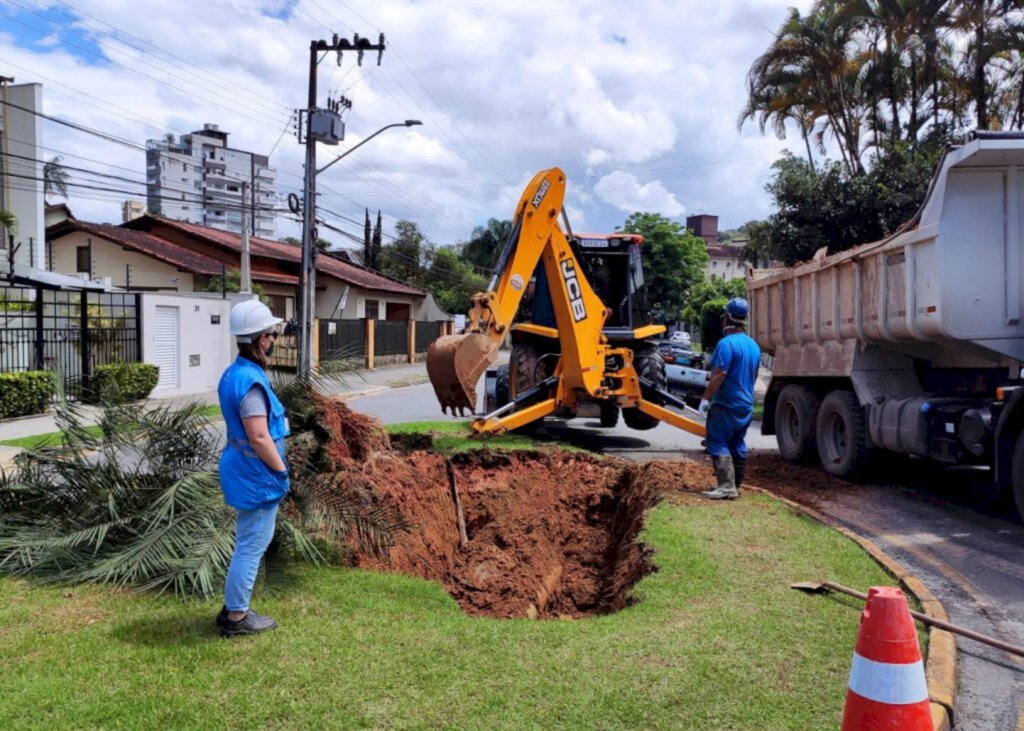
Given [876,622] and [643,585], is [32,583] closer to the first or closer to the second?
[643,585]

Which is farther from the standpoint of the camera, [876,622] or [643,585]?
[643,585]

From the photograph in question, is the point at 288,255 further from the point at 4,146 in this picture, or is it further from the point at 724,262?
the point at 724,262

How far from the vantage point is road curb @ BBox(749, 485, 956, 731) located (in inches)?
150

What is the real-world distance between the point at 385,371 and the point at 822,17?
836 inches

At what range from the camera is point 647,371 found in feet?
43.4

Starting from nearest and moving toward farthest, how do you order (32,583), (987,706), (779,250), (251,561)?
(987,706) < (251,561) < (32,583) < (779,250)

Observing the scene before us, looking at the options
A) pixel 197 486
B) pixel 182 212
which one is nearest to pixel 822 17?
pixel 197 486

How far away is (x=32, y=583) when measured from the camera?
211 inches

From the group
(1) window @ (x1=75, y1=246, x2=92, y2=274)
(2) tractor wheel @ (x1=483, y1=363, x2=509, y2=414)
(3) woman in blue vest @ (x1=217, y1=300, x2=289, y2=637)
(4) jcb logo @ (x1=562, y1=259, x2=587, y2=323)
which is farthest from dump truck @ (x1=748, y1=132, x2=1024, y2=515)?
(1) window @ (x1=75, y1=246, x2=92, y2=274)

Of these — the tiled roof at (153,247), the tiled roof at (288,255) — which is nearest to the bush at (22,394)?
the tiled roof at (153,247)

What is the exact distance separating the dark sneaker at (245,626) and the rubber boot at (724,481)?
4801mm

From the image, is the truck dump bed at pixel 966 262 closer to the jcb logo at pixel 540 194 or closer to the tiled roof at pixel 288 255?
the jcb logo at pixel 540 194

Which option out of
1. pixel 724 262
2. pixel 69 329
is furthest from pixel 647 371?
pixel 724 262

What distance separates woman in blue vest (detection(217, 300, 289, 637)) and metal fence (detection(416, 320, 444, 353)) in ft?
120
